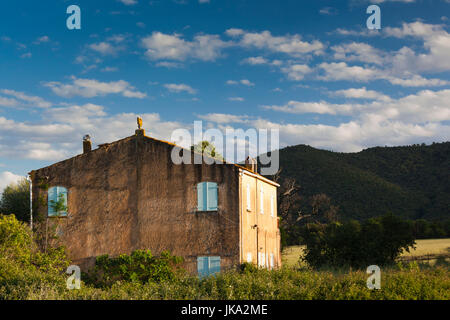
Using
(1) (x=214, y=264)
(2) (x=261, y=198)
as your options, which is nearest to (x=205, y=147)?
(2) (x=261, y=198)

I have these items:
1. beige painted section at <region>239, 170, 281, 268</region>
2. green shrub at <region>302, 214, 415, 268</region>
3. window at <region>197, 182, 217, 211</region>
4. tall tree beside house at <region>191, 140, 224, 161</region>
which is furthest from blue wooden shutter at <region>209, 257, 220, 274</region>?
tall tree beside house at <region>191, 140, 224, 161</region>

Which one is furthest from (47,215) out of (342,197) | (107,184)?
(342,197)

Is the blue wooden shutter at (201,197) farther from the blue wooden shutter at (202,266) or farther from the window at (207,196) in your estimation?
the blue wooden shutter at (202,266)

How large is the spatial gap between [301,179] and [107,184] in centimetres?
5614

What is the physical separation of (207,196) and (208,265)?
346 cm

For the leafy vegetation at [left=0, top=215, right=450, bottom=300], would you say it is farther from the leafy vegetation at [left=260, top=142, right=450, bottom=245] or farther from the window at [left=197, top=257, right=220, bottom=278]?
the leafy vegetation at [left=260, top=142, right=450, bottom=245]

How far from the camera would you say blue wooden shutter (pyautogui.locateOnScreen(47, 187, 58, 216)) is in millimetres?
30234

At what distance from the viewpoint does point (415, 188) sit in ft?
271

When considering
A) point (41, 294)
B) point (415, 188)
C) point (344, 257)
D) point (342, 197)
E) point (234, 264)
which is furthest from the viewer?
point (415, 188)

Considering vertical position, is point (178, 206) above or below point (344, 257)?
above

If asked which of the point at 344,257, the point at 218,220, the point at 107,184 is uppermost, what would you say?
the point at 107,184

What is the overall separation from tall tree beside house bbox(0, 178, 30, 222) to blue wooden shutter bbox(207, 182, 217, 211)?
10.1 metres

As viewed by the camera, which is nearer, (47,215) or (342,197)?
(47,215)
